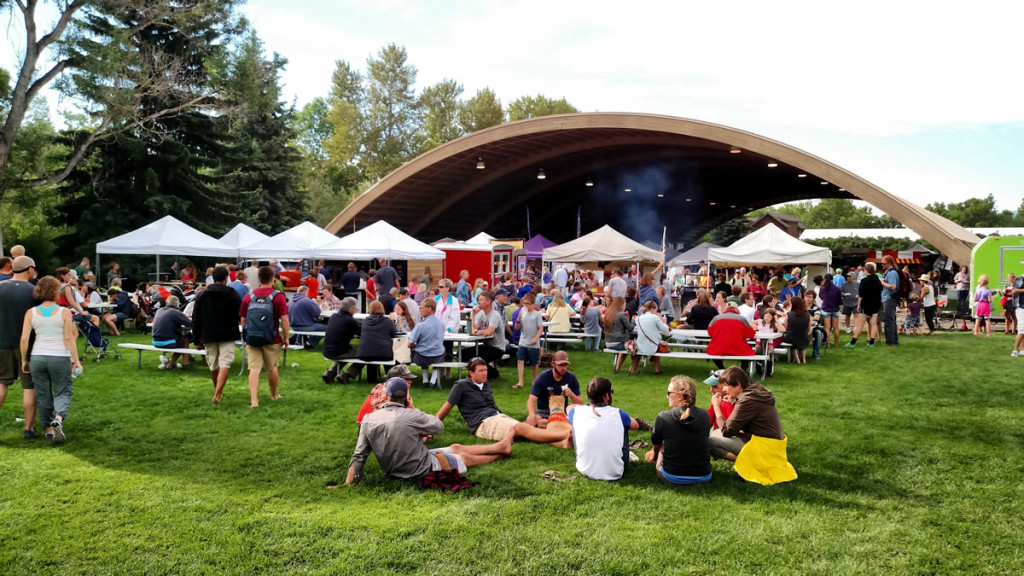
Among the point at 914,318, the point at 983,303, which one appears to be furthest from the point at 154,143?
the point at 983,303

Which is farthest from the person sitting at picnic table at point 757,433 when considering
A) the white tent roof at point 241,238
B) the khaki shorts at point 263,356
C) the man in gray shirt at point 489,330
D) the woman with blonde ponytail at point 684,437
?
the white tent roof at point 241,238

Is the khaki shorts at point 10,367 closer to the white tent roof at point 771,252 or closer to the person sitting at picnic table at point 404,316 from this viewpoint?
the person sitting at picnic table at point 404,316

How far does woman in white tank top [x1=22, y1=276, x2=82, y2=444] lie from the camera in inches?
232

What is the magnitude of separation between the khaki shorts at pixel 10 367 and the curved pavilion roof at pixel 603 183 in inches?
669

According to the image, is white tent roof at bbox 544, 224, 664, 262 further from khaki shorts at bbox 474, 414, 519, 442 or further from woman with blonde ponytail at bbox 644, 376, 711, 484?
woman with blonde ponytail at bbox 644, 376, 711, 484

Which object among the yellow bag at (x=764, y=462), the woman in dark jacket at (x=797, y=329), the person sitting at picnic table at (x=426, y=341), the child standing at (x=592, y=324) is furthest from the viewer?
the child standing at (x=592, y=324)

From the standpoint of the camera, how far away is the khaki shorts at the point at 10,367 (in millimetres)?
6121

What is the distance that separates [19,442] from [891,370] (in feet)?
35.8

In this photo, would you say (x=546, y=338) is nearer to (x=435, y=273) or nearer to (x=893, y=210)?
(x=893, y=210)

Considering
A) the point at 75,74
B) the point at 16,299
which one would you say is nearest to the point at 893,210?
the point at 16,299

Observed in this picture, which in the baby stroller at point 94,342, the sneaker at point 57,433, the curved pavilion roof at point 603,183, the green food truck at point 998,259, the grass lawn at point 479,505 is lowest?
the grass lawn at point 479,505

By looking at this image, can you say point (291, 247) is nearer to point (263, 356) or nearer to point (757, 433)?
point (263, 356)

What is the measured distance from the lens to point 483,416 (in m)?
6.42

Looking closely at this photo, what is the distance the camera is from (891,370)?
10.4m
